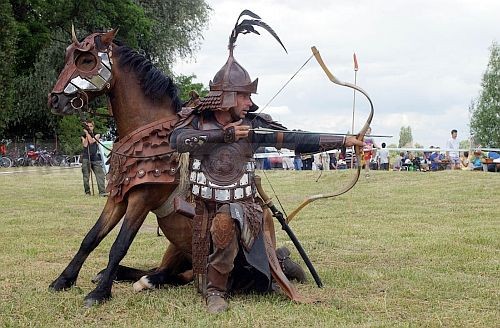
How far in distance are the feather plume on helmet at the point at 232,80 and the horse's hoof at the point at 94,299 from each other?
1.53 m

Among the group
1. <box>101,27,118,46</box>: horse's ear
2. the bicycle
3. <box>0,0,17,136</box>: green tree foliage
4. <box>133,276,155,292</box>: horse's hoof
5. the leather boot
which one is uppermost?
<box>0,0,17,136</box>: green tree foliage

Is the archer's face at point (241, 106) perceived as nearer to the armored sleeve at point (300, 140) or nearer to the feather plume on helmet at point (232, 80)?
the feather plume on helmet at point (232, 80)

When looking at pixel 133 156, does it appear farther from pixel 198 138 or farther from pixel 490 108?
pixel 490 108

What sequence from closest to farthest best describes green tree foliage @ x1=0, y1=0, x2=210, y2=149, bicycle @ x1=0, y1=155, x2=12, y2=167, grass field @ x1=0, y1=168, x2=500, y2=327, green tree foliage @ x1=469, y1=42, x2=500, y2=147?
grass field @ x1=0, y1=168, x2=500, y2=327 → green tree foliage @ x1=0, y1=0, x2=210, y2=149 → bicycle @ x1=0, y1=155, x2=12, y2=167 → green tree foliage @ x1=469, y1=42, x2=500, y2=147

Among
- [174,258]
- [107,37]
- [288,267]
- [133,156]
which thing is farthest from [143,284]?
[107,37]

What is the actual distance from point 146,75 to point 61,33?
24748 mm

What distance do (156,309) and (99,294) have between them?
1.51ft

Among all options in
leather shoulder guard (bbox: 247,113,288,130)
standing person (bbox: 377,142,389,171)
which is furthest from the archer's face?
standing person (bbox: 377,142,389,171)

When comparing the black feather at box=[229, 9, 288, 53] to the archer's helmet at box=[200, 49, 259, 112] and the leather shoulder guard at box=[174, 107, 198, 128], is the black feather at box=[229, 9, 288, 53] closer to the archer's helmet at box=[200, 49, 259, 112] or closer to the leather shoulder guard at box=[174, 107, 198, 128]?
the archer's helmet at box=[200, 49, 259, 112]

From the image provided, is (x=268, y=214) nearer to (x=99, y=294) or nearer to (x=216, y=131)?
(x=216, y=131)

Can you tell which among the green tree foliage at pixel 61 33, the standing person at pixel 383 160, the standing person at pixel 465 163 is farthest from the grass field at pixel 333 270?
the green tree foliage at pixel 61 33

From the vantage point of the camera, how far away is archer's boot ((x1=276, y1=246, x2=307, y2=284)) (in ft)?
18.1

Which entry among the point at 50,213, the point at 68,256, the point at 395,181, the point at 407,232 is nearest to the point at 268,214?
the point at 68,256

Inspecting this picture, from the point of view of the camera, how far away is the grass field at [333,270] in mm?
4566
